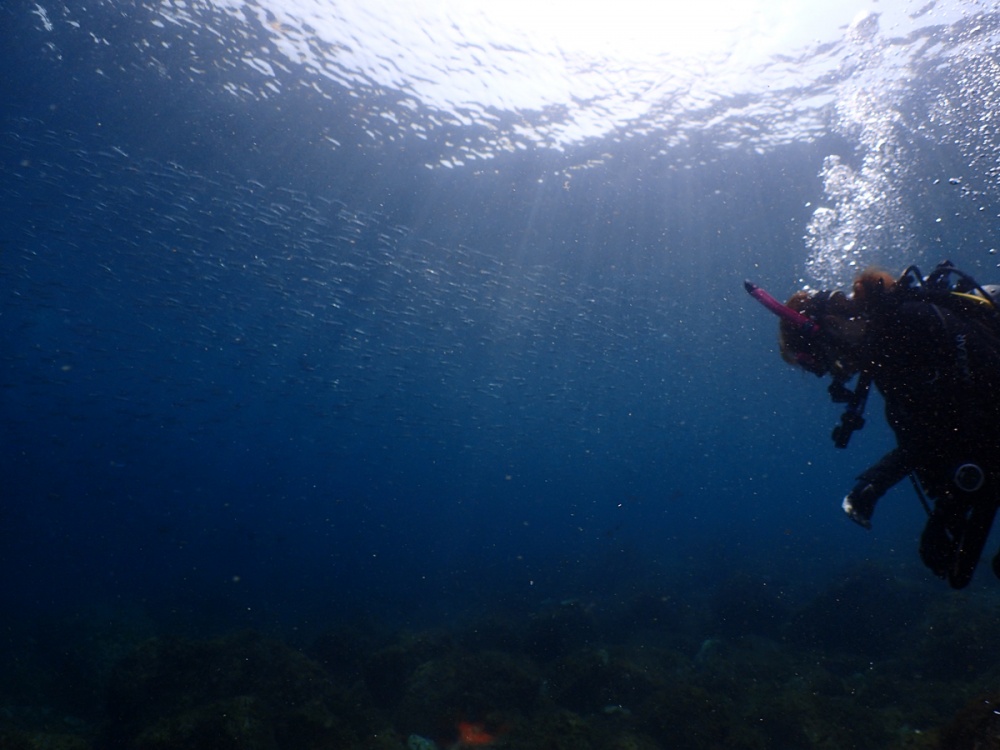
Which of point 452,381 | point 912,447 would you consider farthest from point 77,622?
point 452,381

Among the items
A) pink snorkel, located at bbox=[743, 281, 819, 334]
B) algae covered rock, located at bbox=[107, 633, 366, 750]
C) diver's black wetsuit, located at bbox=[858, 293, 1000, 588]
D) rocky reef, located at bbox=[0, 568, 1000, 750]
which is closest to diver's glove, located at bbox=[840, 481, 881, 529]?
diver's black wetsuit, located at bbox=[858, 293, 1000, 588]

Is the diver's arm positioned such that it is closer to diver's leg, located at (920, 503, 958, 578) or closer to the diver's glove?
the diver's glove

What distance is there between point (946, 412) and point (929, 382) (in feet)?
0.44

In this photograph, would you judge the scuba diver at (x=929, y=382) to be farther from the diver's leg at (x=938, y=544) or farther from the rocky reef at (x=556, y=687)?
the rocky reef at (x=556, y=687)

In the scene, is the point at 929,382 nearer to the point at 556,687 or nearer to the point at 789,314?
the point at 789,314

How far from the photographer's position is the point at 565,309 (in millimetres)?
26672

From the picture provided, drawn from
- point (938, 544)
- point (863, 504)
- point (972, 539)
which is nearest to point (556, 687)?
point (863, 504)

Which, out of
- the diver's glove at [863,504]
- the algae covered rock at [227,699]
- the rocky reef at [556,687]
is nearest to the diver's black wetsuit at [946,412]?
the diver's glove at [863,504]

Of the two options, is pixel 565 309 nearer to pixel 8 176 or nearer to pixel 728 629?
pixel 728 629

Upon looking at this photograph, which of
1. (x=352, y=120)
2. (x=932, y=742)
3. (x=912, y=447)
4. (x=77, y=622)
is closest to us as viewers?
(x=912, y=447)

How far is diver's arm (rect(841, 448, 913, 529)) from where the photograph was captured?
104 inches

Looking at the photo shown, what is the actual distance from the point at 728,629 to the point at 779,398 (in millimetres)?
36234

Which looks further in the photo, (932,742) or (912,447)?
(932,742)

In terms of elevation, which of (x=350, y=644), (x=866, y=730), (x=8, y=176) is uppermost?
(x=8, y=176)
